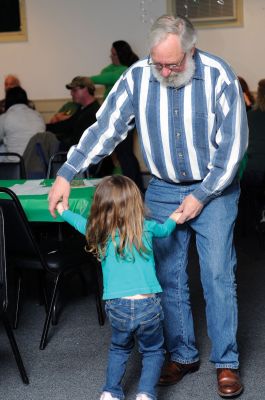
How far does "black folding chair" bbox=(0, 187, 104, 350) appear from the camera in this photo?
3564mm

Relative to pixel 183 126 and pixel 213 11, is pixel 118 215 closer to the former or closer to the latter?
pixel 183 126

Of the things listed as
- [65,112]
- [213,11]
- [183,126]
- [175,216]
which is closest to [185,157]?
[183,126]

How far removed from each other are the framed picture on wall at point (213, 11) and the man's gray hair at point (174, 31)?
5.55 meters

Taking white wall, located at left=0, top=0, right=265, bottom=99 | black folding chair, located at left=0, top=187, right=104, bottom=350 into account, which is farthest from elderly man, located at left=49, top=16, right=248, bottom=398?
white wall, located at left=0, top=0, right=265, bottom=99

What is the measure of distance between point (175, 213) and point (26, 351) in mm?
1197

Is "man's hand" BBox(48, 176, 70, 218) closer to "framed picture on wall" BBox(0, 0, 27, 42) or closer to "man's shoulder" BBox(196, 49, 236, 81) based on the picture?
"man's shoulder" BBox(196, 49, 236, 81)

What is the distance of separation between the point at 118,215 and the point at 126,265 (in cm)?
18

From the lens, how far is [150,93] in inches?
114

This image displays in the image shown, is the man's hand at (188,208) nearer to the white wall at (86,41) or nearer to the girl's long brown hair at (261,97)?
the girl's long brown hair at (261,97)

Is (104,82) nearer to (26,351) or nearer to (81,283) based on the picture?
(81,283)

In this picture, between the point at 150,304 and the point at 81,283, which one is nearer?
the point at 150,304

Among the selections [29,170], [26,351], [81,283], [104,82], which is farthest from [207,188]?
[104,82]

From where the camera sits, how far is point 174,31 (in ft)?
8.80

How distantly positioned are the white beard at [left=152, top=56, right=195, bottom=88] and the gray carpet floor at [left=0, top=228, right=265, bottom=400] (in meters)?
1.21
